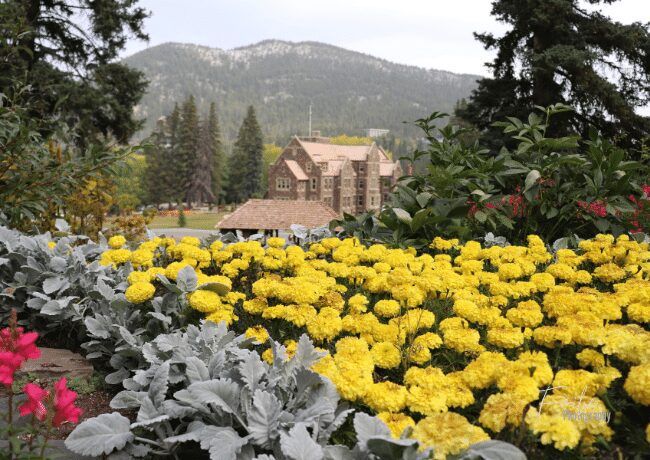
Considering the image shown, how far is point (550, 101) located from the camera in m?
14.5

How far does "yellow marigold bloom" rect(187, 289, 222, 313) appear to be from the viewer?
2.08 m

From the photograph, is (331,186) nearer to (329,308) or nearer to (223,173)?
(223,173)

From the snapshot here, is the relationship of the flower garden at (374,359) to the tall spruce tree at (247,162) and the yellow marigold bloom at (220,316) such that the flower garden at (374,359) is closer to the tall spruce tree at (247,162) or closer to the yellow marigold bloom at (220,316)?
the yellow marigold bloom at (220,316)

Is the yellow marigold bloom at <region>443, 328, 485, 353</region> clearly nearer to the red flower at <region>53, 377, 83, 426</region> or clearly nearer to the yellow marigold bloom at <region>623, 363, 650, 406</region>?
the yellow marigold bloom at <region>623, 363, 650, 406</region>

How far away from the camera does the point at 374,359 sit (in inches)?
63.6

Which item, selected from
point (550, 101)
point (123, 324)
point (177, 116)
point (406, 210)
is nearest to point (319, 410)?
point (123, 324)

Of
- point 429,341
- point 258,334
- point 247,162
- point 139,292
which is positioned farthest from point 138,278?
point 247,162

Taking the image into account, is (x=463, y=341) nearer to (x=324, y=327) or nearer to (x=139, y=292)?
(x=324, y=327)

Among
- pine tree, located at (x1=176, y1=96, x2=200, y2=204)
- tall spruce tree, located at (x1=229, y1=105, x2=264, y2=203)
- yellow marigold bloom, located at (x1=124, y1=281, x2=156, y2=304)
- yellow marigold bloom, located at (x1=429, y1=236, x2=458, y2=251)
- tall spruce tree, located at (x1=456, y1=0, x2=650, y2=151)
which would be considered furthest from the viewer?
tall spruce tree, located at (x1=229, y1=105, x2=264, y2=203)

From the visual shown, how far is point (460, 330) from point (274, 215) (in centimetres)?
1954

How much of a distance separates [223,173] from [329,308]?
54.9 m

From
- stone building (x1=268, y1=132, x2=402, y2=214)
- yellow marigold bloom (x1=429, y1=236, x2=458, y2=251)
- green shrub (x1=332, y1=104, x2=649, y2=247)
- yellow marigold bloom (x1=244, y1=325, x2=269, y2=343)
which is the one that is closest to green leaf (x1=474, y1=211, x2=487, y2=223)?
green shrub (x1=332, y1=104, x2=649, y2=247)

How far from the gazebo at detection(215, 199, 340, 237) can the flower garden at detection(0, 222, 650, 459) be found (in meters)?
17.3

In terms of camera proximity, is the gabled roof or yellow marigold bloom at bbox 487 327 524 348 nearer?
yellow marigold bloom at bbox 487 327 524 348
